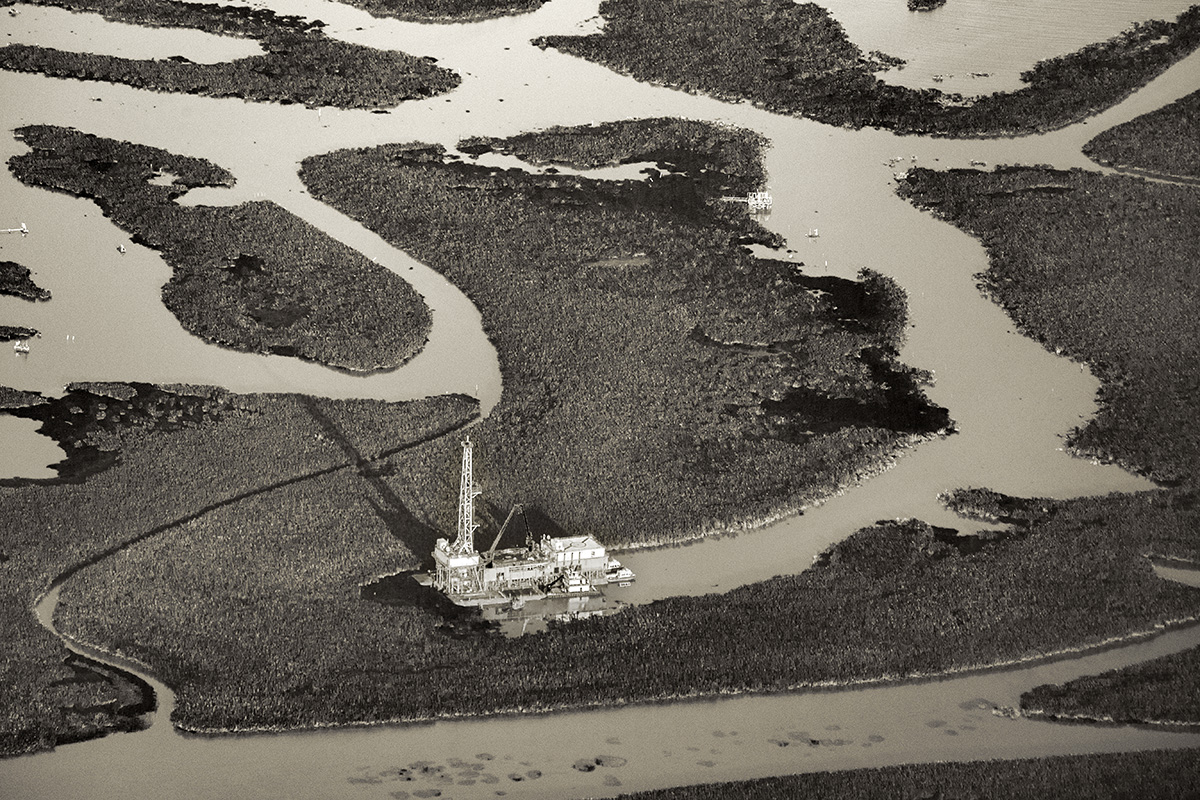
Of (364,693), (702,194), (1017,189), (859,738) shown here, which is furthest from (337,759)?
(1017,189)

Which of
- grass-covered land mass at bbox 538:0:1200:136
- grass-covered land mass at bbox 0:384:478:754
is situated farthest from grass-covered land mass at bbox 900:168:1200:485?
grass-covered land mass at bbox 0:384:478:754

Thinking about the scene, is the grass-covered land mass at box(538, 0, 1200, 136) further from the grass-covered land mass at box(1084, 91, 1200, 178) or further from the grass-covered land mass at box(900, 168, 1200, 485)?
the grass-covered land mass at box(900, 168, 1200, 485)

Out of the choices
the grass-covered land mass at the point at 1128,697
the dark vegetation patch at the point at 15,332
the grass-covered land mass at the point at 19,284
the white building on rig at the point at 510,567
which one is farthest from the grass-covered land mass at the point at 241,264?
the grass-covered land mass at the point at 1128,697

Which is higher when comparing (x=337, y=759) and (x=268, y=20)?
(x=268, y=20)

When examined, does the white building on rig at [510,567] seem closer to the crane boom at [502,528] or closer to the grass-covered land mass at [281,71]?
the crane boom at [502,528]

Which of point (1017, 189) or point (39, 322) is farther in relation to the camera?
point (1017, 189)

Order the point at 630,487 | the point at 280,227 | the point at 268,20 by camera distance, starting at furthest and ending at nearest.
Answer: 1. the point at 268,20
2. the point at 280,227
3. the point at 630,487

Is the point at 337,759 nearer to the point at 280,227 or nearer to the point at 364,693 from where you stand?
the point at 364,693
